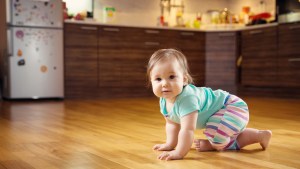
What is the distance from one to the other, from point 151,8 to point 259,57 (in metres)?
1.72

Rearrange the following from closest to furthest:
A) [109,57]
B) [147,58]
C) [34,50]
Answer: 1. [34,50]
2. [109,57]
3. [147,58]

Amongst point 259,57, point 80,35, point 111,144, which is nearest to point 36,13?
point 80,35

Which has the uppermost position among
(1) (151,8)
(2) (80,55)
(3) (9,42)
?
(1) (151,8)

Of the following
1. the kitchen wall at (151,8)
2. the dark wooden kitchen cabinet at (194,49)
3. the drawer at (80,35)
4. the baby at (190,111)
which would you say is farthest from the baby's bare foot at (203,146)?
the kitchen wall at (151,8)

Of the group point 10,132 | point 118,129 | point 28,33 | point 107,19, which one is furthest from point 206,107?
point 107,19

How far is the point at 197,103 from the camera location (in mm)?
1572

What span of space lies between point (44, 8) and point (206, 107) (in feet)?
12.0

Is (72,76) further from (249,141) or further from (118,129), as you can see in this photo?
(249,141)

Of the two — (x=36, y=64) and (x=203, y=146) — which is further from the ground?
(x=36, y=64)

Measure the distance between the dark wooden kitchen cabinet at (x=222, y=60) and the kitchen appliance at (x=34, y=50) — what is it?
6.98 feet

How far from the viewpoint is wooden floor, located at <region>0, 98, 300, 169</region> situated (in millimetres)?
1466

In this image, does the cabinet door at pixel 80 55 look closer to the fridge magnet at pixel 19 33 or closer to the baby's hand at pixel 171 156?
the fridge magnet at pixel 19 33

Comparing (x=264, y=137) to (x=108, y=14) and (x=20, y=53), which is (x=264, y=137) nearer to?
(x=20, y=53)

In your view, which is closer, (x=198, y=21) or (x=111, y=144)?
(x=111, y=144)
